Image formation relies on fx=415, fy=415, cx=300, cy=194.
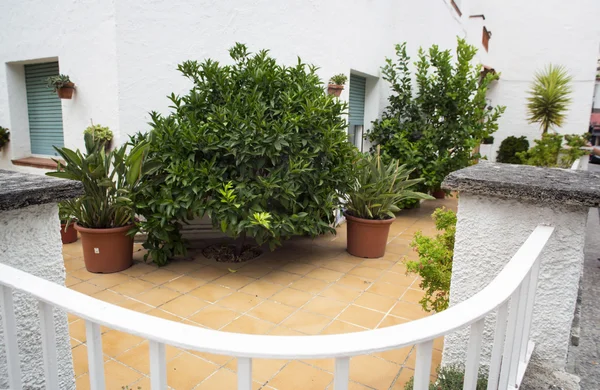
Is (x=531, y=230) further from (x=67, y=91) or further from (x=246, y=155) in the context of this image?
(x=67, y=91)

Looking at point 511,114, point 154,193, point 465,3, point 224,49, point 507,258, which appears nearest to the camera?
point 507,258

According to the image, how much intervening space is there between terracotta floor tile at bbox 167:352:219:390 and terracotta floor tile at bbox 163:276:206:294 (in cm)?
112

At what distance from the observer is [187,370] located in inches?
106

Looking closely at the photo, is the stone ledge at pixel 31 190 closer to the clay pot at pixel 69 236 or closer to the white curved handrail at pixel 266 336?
the white curved handrail at pixel 266 336

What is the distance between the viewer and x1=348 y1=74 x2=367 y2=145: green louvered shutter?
22.4 feet

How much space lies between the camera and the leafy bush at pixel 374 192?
4955 mm

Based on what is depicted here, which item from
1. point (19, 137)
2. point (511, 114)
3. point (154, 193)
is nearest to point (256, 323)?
point (154, 193)

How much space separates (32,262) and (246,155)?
248 cm

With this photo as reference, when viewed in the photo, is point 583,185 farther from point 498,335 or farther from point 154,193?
point 154,193

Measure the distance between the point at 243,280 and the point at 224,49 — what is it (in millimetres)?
2894

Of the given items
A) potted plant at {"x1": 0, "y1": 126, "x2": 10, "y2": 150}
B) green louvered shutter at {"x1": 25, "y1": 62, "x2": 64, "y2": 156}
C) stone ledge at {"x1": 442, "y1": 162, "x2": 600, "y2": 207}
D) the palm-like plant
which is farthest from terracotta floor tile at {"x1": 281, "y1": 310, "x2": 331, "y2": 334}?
the palm-like plant

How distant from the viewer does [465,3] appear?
37.8ft

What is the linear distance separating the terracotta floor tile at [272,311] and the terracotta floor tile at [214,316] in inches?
7.2

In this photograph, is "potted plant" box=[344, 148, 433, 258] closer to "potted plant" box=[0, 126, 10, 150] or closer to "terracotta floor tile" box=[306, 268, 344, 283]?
"terracotta floor tile" box=[306, 268, 344, 283]
